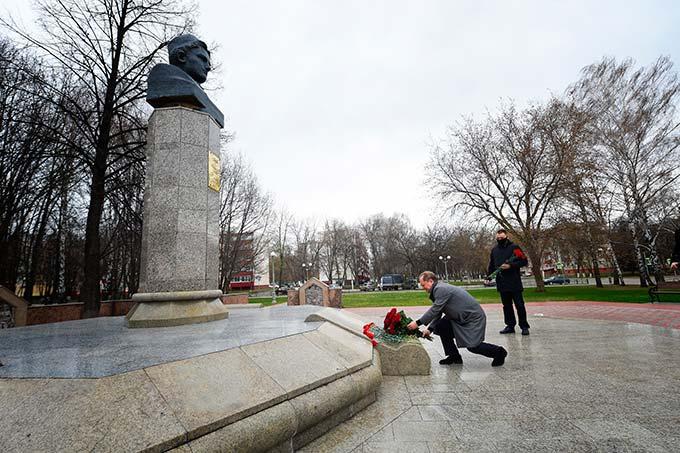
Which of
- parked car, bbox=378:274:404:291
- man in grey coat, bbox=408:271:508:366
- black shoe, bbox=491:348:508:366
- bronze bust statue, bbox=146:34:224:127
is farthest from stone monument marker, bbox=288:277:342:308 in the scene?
parked car, bbox=378:274:404:291

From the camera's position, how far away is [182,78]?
6.47 m

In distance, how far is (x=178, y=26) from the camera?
1244 centimetres

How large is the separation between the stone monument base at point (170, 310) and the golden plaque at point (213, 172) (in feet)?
6.72

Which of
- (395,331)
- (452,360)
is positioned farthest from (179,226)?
(452,360)

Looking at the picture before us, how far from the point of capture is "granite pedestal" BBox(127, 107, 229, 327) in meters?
5.66

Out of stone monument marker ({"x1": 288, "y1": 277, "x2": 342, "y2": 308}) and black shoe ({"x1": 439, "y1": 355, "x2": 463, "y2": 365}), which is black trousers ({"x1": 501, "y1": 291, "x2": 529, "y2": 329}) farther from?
stone monument marker ({"x1": 288, "y1": 277, "x2": 342, "y2": 308})

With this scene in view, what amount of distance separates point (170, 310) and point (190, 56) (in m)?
4.99

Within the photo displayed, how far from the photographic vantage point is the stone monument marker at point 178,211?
569cm

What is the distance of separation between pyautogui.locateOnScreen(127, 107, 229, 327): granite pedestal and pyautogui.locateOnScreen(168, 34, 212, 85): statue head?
1.16 meters

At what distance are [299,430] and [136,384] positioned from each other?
124 cm

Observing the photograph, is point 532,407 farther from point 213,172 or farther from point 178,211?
point 213,172

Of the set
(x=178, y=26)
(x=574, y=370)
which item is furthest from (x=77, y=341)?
(x=178, y=26)

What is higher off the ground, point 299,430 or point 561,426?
point 299,430

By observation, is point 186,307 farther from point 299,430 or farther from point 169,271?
point 299,430
